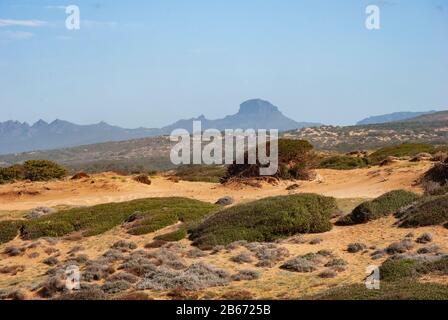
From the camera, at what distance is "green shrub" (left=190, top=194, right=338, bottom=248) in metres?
20.0

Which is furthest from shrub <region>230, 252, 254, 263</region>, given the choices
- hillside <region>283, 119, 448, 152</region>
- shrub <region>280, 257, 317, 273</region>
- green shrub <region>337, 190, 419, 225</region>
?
hillside <region>283, 119, 448, 152</region>

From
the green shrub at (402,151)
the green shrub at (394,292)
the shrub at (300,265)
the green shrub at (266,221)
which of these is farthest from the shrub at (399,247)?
the green shrub at (402,151)

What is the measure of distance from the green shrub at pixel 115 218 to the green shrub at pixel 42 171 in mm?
15126

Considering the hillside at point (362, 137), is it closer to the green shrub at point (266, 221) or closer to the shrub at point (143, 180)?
the shrub at point (143, 180)

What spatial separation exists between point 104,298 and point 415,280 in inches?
303

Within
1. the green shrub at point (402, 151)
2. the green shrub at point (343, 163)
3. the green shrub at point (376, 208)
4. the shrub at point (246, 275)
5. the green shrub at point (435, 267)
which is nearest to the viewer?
the green shrub at point (435, 267)

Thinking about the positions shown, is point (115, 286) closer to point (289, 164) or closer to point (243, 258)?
point (243, 258)

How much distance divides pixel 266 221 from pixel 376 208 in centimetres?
442

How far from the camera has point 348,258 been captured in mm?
16641

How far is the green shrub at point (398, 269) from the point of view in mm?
13492

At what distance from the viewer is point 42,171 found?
41188mm

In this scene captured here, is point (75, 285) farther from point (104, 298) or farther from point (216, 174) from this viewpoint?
point (216, 174)

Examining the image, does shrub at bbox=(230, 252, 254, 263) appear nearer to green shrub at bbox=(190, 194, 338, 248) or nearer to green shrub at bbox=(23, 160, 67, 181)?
green shrub at bbox=(190, 194, 338, 248)
